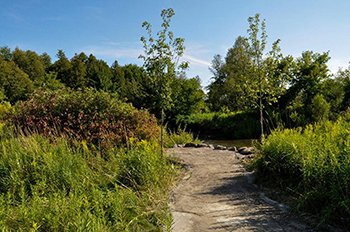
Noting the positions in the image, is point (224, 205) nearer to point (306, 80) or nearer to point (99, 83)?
point (306, 80)

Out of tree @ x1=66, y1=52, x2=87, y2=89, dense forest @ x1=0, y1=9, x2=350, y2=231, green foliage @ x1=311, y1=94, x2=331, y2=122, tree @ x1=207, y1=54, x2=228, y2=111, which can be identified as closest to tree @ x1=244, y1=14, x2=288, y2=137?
dense forest @ x1=0, y1=9, x2=350, y2=231

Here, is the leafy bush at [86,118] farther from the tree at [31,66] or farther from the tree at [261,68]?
the tree at [31,66]

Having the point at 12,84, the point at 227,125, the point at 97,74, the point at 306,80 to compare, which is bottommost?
the point at 227,125

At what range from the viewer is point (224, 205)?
4.98 m

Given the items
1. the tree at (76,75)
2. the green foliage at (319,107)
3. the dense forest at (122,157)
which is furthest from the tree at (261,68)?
the tree at (76,75)

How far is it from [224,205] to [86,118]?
18.6 feet

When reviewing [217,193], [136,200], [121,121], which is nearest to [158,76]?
[121,121]

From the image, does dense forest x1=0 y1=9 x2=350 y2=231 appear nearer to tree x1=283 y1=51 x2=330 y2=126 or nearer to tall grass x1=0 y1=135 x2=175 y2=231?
tall grass x1=0 y1=135 x2=175 y2=231

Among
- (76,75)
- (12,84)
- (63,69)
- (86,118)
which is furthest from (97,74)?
(86,118)

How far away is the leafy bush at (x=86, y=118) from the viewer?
9.18m

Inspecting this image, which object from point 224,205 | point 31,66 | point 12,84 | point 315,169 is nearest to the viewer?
point 315,169

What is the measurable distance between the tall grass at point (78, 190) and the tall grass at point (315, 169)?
1.90 meters

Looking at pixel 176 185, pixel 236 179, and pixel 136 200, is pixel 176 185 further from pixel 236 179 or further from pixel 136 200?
pixel 136 200

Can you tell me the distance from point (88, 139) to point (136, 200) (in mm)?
4743
